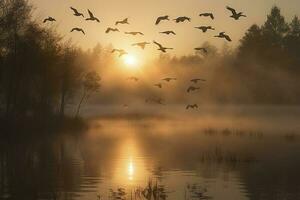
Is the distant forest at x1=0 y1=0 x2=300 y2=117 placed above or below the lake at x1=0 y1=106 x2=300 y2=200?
above

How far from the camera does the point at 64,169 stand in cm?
3728

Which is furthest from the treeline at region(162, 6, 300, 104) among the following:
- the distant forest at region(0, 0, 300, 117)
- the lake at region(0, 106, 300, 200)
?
the lake at region(0, 106, 300, 200)

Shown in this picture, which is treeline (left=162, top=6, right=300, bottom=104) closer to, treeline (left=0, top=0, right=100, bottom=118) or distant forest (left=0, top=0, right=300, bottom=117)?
distant forest (left=0, top=0, right=300, bottom=117)

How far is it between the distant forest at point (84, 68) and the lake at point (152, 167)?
26.6ft

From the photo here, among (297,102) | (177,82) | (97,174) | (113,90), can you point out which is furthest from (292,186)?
(113,90)

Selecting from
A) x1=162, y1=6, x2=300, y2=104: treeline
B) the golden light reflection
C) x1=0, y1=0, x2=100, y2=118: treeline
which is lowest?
the golden light reflection

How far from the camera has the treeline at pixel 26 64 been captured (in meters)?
60.2

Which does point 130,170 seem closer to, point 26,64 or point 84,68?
point 26,64

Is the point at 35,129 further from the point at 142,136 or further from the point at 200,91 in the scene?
the point at 200,91

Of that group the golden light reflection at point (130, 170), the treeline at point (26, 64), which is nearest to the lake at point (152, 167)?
the golden light reflection at point (130, 170)

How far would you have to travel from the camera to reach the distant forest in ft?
204

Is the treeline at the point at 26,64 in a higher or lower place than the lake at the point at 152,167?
higher

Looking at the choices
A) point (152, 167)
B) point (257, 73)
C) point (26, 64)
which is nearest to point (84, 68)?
point (26, 64)

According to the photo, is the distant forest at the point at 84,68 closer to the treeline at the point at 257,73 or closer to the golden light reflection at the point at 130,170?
the treeline at the point at 257,73
